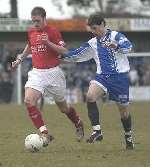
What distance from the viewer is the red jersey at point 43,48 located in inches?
495

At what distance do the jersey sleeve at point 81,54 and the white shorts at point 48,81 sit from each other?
294mm

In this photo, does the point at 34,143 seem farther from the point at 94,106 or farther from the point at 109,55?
the point at 109,55

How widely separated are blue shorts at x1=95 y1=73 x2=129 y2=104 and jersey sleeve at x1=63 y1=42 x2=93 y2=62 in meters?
0.61

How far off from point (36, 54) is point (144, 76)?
2420 cm

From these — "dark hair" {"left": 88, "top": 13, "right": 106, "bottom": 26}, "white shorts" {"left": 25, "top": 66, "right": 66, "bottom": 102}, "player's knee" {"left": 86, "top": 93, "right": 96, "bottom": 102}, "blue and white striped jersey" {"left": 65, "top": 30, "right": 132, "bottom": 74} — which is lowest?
"player's knee" {"left": 86, "top": 93, "right": 96, "bottom": 102}

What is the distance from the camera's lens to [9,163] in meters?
10.2

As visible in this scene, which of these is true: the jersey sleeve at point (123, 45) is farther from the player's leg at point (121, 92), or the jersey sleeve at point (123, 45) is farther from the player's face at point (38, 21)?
the player's face at point (38, 21)

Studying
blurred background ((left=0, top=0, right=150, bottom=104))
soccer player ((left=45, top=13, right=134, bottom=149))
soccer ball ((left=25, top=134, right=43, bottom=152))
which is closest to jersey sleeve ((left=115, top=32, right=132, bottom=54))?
soccer player ((left=45, top=13, right=134, bottom=149))

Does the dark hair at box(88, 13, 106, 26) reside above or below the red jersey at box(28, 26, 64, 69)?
above

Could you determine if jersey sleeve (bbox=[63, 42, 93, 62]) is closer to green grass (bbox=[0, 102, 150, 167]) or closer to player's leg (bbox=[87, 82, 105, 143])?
player's leg (bbox=[87, 82, 105, 143])

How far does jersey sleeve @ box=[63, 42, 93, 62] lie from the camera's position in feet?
41.7

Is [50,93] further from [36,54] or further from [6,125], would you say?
[6,125]

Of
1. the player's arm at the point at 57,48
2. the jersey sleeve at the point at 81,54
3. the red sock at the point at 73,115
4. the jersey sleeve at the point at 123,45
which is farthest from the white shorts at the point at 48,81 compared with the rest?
the jersey sleeve at the point at 123,45

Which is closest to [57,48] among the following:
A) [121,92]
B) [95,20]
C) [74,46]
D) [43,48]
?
[43,48]
